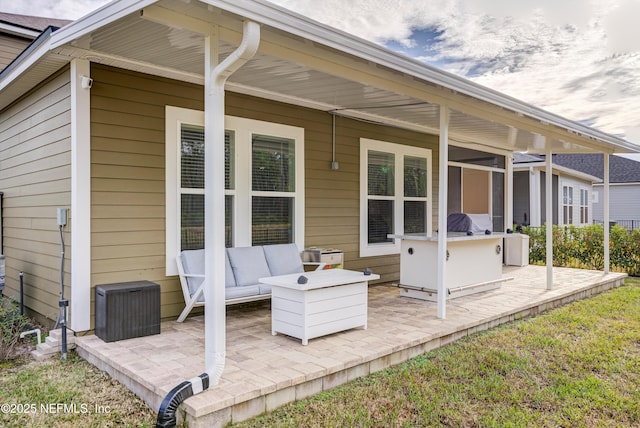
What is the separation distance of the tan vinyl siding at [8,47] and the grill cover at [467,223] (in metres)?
7.34

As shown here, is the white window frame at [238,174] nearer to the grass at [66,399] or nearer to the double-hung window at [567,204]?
the grass at [66,399]

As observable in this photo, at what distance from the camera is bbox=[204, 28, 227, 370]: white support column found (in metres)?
3.01

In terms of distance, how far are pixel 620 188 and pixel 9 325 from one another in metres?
26.4

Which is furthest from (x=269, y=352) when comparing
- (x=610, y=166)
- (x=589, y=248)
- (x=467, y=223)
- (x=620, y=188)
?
(x=610, y=166)

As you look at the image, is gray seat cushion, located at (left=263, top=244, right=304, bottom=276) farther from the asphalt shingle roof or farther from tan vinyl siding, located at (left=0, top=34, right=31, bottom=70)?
the asphalt shingle roof

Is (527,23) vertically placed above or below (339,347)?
above

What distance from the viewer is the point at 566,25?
856 cm

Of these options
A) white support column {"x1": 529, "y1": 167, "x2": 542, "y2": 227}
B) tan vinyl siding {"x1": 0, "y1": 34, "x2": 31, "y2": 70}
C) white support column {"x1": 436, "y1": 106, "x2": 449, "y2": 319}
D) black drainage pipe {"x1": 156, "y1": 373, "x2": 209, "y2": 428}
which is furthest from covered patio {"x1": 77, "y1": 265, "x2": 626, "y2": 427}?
white support column {"x1": 529, "y1": 167, "x2": 542, "y2": 227}

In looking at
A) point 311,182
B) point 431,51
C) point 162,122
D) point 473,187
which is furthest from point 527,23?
point 162,122

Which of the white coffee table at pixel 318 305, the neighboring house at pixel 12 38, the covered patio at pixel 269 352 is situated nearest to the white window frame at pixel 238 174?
the covered patio at pixel 269 352

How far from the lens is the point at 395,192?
7652mm

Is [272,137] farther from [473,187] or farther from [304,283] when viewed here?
[473,187]

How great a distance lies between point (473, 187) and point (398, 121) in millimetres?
4069

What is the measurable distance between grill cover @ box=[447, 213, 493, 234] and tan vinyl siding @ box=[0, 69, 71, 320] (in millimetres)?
4974
